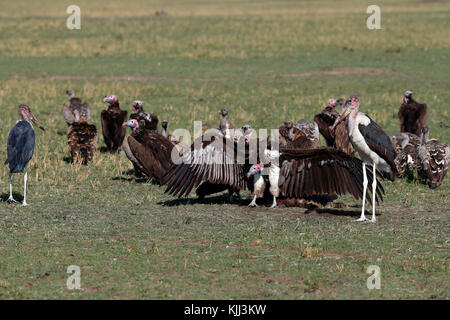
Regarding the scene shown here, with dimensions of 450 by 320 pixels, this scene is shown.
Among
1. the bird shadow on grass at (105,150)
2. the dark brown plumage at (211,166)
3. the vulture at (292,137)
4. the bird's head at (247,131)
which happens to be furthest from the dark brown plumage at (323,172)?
the bird shadow on grass at (105,150)

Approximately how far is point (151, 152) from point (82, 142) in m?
2.47

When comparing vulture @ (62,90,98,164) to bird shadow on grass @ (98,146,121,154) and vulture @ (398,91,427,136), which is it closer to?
bird shadow on grass @ (98,146,121,154)

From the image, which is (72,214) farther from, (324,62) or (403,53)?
(403,53)

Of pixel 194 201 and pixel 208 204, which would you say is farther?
pixel 194 201

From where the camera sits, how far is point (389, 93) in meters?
23.7

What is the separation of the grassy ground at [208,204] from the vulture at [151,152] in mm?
358

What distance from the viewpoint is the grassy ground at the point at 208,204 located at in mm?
7715

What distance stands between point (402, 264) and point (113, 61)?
24289 millimetres

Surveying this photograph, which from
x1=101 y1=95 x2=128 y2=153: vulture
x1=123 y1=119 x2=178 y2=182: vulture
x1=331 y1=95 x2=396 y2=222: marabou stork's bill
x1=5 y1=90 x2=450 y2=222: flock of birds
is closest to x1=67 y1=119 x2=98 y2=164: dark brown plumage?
x1=101 y1=95 x2=128 y2=153: vulture

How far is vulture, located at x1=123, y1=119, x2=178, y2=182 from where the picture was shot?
1243 centimetres

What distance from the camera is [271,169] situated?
35.1ft

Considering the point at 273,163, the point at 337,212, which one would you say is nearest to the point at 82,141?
the point at 273,163

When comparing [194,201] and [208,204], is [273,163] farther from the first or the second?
[194,201]
